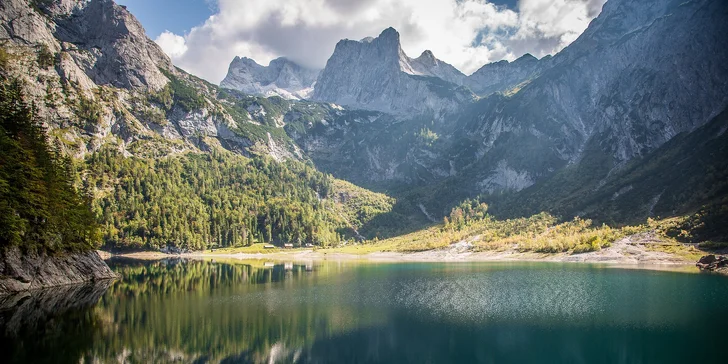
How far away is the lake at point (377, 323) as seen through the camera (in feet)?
122

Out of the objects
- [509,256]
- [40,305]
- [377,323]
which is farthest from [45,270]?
[509,256]

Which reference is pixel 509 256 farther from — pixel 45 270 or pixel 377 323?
pixel 45 270

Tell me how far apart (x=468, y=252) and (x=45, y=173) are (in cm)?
15961

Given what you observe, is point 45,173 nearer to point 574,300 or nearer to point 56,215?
point 56,215

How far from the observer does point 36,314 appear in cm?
4878

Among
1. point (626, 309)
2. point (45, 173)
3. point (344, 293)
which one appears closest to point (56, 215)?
point (45, 173)

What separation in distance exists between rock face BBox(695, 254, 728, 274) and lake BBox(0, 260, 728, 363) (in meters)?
15.8

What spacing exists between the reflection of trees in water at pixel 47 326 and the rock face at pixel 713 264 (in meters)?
115

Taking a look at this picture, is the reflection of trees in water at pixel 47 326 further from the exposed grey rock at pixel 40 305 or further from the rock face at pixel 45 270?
the rock face at pixel 45 270

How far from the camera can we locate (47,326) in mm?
44094

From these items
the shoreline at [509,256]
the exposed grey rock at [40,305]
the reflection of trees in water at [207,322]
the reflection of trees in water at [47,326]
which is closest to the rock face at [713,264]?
the shoreline at [509,256]

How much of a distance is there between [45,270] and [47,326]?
32.6m

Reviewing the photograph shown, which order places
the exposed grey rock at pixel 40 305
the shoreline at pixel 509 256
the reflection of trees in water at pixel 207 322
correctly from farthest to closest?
the shoreline at pixel 509 256
the exposed grey rock at pixel 40 305
the reflection of trees in water at pixel 207 322

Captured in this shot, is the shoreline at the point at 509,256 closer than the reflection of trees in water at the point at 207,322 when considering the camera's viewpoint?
No
